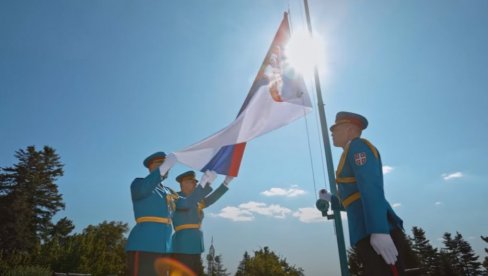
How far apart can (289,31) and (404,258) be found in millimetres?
4622

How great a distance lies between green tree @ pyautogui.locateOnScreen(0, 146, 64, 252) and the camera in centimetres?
3944

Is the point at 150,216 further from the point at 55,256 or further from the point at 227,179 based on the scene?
the point at 55,256

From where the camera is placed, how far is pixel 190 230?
648cm

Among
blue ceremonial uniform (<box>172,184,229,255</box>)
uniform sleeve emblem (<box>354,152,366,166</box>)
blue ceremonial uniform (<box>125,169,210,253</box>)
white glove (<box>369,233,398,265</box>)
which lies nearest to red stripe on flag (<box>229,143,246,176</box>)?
blue ceremonial uniform (<box>172,184,229,255</box>)

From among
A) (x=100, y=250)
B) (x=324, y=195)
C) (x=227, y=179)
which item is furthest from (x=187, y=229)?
(x=100, y=250)

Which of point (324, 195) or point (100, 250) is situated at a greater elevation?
point (100, 250)

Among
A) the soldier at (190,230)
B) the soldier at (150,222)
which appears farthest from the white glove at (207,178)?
the soldier at (150,222)

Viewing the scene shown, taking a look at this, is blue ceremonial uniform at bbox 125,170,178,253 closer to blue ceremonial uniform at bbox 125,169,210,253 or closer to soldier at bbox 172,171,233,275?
blue ceremonial uniform at bbox 125,169,210,253

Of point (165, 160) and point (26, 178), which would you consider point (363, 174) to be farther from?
point (26, 178)

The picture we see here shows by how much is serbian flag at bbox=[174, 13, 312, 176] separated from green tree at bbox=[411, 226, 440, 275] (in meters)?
64.8

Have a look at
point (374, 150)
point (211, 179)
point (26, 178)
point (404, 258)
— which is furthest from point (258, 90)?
point (26, 178)

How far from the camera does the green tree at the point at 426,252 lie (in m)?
63.0

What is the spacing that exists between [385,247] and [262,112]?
3736 mm

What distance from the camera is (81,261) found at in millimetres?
40500
